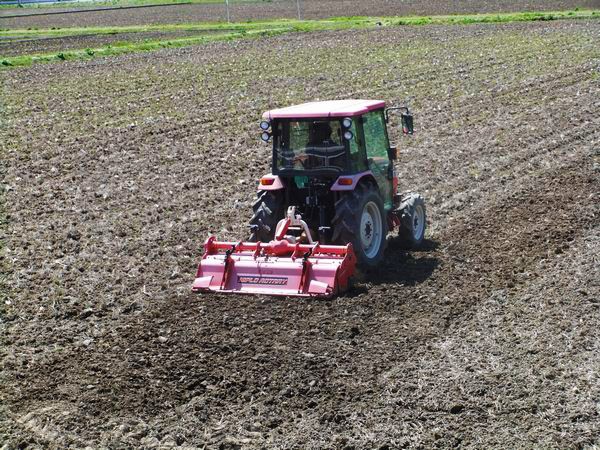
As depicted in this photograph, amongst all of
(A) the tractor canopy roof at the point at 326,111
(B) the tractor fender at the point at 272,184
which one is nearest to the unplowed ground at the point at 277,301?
(B) the tractor fender at the point at 272,184

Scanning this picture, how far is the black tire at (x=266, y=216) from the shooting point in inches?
428

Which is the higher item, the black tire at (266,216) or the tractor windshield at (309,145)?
the tractor windshield at (309,145)

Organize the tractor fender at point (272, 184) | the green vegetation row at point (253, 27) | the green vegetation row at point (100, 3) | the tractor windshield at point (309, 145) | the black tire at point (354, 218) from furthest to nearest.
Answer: the green vegetation row at point (100, 3) → the green vegetation row at point (253, 27) → the tractor fender at point (272, 184) → the tractor windshield at point (309, 145) → the black tire at point (354, 218)

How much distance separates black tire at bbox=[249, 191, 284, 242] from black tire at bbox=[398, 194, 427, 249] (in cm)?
162

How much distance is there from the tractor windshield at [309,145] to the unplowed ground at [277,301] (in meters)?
1.40

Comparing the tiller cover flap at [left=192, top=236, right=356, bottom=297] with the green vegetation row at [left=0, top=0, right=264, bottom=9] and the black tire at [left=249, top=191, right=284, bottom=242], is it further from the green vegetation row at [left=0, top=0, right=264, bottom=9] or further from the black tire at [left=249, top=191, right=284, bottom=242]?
the green vegetation row at [left=0, top=0, right=264, bottom=9]

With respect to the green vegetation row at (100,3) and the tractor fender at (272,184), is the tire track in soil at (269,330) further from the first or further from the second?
the green vegetation row at (100,3)

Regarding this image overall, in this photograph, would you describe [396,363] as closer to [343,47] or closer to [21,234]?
[21,234]

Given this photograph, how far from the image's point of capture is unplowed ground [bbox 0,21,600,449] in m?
7.51

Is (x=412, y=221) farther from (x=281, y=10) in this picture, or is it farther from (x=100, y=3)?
(x=100, y=3)

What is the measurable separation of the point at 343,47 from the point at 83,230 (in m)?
20.7

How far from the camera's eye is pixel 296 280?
10.1 m

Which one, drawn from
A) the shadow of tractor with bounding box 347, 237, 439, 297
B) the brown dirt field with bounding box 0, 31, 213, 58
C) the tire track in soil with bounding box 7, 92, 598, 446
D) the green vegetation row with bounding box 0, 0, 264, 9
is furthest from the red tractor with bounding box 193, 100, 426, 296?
the green vegetation row with bounding box 0, 0, 264, 9

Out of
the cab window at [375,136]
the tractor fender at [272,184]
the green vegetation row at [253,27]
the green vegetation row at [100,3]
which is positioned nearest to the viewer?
the tractor fender at [272,184]
